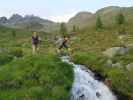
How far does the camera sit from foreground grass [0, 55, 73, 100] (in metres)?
23.0

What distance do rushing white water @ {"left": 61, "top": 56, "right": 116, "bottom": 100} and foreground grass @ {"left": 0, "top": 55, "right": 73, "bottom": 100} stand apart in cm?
88

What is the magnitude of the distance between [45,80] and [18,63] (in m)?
4.32

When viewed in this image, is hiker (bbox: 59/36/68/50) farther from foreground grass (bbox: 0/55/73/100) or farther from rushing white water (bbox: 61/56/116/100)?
foreground grass (bbox: 0/55/73/100)

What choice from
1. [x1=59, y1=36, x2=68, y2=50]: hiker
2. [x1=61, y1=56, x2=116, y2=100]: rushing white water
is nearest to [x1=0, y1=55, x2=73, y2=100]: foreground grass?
[x1=61, y1=56, x2=116, y2=100]: rushing white water

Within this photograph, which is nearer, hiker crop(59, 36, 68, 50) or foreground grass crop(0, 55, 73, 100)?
foreground grass crop(0, 55, 73, 100)

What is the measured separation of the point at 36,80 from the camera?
987 inches

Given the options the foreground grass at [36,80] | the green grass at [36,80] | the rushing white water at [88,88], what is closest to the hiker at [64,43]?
the rushing white water at [88,88]

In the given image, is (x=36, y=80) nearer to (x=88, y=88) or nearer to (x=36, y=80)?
(x=36, y=80)

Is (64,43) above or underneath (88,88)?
above

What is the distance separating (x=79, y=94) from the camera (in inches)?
1025

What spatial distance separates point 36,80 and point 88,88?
5.10m

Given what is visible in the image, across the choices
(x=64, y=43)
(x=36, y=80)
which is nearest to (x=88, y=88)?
(x=36, y=80)

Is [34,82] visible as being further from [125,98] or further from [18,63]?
[125,98]

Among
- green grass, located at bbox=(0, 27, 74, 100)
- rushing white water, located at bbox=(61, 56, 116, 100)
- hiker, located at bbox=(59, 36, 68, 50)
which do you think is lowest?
rushing white water, located at bbox=(61, 56, 116, 100)
